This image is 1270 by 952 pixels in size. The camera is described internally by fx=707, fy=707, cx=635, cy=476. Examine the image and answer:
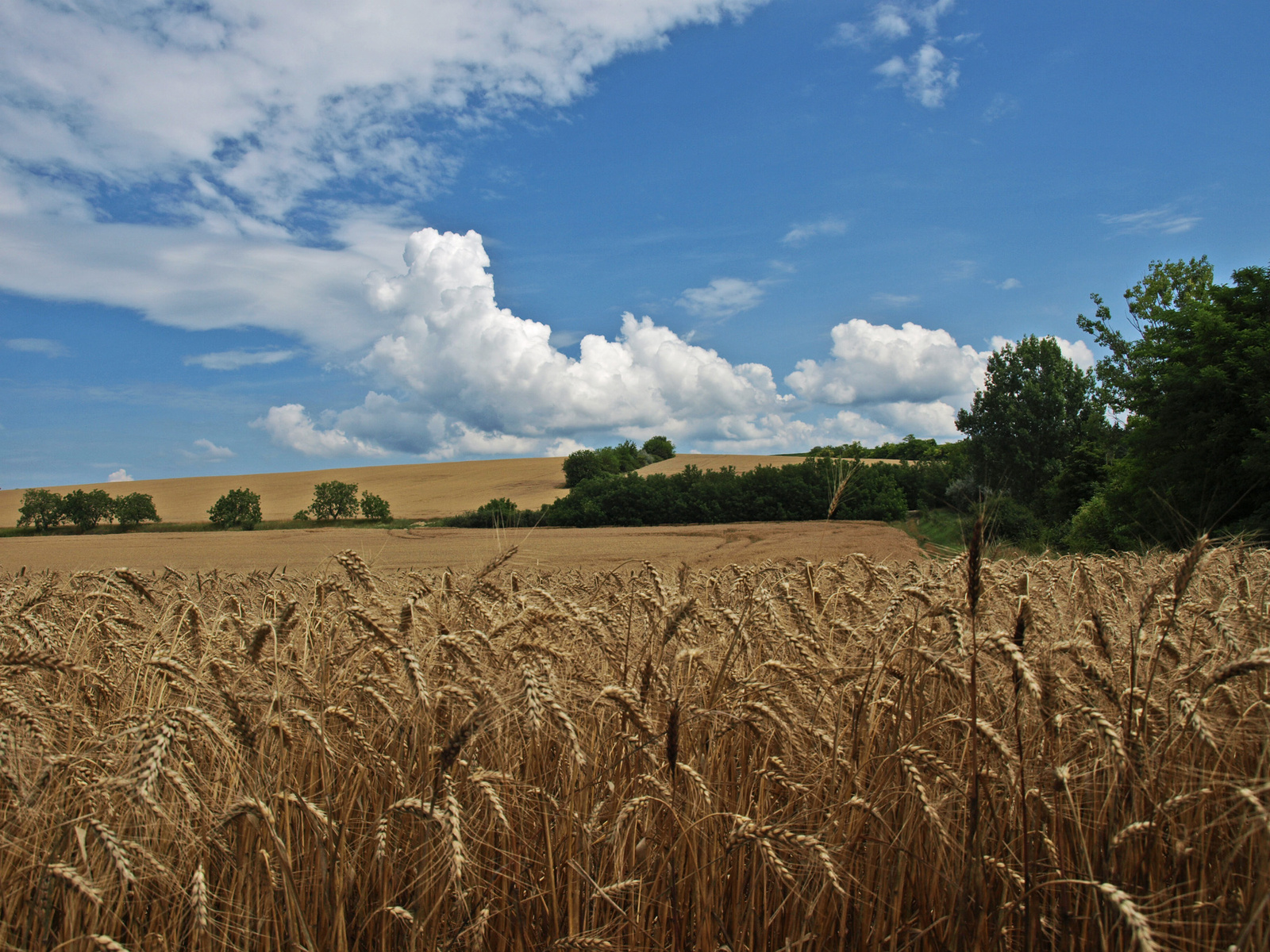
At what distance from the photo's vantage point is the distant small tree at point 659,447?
101 m

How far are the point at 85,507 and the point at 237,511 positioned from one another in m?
11.4

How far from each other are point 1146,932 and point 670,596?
8.48 ft

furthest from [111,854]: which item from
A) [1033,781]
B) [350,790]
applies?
[1033,781]

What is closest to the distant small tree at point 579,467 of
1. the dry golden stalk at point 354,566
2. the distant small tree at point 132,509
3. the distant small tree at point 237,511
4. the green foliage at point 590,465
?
the green foliage at point 590,465

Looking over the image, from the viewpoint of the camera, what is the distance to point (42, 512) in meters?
53.0

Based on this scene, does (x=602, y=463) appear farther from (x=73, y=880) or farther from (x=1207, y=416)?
(x=73, y=880)

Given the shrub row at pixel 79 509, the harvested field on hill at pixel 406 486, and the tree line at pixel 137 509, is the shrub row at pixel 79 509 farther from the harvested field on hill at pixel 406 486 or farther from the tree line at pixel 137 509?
the harvested field on hill at pixel 406 486

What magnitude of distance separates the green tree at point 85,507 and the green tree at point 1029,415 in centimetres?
6259

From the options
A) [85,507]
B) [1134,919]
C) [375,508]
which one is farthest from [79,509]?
[1134,919]

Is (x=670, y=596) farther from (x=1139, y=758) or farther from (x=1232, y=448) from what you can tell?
(x=1232, y=448)

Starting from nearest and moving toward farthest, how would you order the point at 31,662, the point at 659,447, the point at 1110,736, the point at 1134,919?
the point at 1134,919 → the point at 1110,736 → the point at 31,662 → the point at 659,447

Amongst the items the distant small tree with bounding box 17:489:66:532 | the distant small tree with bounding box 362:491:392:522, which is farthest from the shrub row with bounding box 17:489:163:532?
the distant small tree with bounding box 362:491:392:522

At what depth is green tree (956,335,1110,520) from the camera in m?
45.7

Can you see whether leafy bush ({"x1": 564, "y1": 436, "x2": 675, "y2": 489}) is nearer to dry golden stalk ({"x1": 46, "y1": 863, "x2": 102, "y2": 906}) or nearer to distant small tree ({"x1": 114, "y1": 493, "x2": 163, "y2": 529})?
distant small tree ({"x1": 114, "y1": 493, "x2": 163, "y2": 529})
